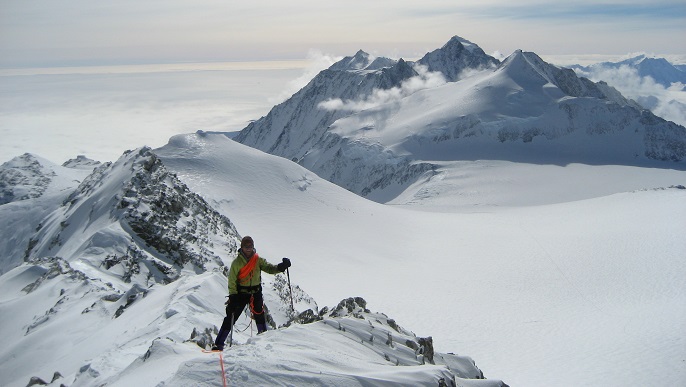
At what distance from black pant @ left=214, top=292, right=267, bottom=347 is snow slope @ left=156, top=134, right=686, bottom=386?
14.5m

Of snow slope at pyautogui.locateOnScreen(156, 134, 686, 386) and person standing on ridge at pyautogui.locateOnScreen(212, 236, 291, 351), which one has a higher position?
person standing on ridge at pyautogui.locateOnScreen(212, 236, 291, 351)

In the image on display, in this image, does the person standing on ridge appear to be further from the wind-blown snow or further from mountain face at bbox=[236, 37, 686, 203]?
mountain face at bbox=[236, 37, 686, 203]

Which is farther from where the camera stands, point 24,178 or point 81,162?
point 81,162

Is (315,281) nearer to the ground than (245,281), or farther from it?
nearer to the ground

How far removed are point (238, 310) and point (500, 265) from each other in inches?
1226

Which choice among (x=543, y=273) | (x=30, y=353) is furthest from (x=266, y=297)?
(x=543, y=273)

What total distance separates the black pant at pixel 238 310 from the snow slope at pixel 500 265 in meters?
14.5

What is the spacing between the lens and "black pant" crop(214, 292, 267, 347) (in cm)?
1118

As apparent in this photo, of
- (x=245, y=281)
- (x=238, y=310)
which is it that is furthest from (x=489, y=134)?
(x=238, y=310)

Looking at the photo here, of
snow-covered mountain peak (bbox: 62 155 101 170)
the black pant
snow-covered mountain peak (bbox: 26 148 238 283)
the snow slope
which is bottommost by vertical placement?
snow-covered mountain peak (bbox: 62 155 101 170)

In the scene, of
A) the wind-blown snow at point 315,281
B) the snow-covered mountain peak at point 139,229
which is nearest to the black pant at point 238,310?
the wind-blown snow at point 315,281

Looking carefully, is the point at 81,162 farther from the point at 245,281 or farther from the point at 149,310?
the point at 245,281

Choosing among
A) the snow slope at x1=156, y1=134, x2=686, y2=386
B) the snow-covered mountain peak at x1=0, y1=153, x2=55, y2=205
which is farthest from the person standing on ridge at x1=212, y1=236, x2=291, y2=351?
the snow-covered mountain peak at x1=0, y1=153, x2=55, y2=205

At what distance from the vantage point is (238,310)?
1168 cm
